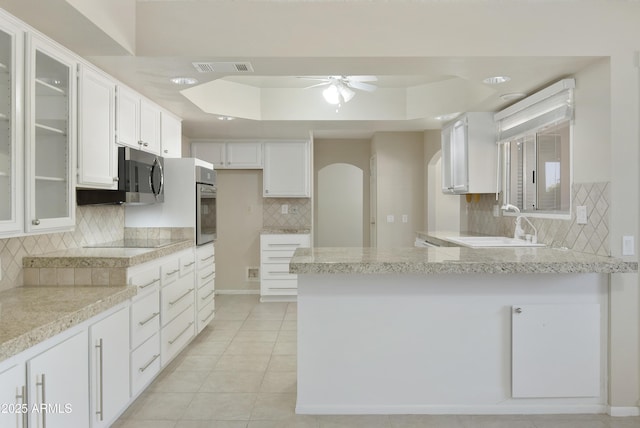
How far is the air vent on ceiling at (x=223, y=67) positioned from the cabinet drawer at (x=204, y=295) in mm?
2011

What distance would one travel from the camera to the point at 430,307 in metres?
2.49

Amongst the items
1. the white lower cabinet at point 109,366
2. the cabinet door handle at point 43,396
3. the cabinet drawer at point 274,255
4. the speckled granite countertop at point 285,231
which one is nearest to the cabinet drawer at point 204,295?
the cabinet drawer at point 274,255

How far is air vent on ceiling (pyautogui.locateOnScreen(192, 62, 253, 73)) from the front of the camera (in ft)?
9.12

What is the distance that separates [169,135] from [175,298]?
162 cm

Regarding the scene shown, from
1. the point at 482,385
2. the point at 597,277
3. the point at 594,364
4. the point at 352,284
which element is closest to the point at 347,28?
the point at 352,284

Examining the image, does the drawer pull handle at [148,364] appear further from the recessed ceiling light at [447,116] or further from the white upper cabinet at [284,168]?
the recessed ceiling light at [447,116]

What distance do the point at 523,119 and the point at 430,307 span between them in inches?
78.7

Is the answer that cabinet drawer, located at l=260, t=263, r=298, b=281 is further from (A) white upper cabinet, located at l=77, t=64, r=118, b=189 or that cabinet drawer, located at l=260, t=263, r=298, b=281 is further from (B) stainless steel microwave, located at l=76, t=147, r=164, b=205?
(A) white upper cabinet, located at l=77, t=64, r=118, b=189

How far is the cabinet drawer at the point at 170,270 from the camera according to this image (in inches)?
123

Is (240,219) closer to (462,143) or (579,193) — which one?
(462,143)

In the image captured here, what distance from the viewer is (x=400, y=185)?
627 cm

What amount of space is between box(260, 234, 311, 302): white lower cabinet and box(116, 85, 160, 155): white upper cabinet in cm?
199

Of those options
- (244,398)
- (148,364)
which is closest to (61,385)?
(148,364)

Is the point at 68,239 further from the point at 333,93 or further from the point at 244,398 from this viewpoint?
the point at 333,93
